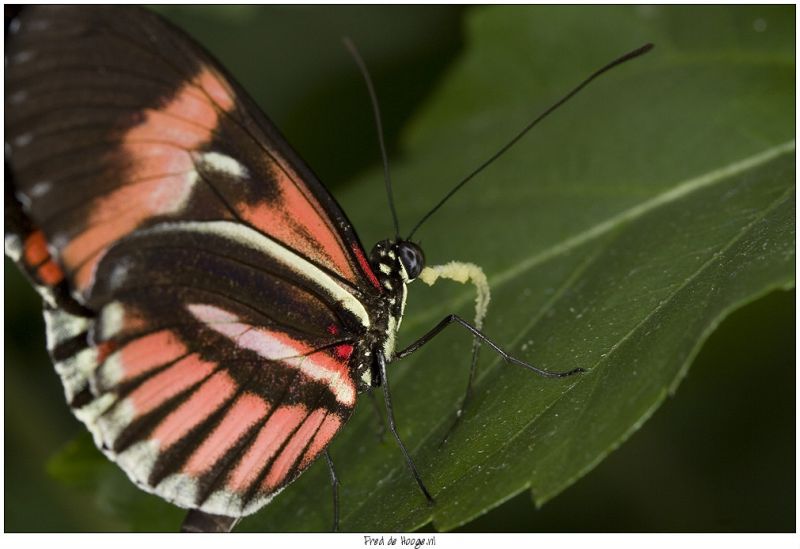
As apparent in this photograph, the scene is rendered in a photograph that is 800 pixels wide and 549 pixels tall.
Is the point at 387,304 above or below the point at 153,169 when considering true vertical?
below

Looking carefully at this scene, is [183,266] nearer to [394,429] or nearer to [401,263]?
[401,263]

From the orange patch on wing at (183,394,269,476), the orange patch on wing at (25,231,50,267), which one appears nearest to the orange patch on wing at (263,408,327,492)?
the orange patch on wing at (183,394,269,476)

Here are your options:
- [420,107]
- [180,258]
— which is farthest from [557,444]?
[420,107]

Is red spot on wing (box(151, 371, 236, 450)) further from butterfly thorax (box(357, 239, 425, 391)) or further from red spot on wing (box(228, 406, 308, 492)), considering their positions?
butterfly thorax (box(357, 239, 425, 391))

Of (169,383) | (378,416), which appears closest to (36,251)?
(169,383)

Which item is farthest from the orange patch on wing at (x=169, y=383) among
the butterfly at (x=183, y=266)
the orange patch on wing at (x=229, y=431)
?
the orange patch on wing at (x=229, y=431)

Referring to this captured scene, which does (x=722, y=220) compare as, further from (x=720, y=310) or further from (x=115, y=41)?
(x=115, y=41)
